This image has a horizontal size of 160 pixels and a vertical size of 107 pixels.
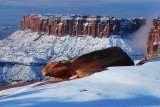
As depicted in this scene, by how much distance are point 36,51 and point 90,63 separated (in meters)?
109

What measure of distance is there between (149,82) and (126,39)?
108 metres

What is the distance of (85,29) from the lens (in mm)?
123625

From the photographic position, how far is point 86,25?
391 feet

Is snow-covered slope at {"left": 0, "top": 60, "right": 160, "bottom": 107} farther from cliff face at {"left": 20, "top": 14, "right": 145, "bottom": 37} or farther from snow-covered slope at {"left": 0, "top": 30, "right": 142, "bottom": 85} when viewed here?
cliff face at {"left": 20, "top": 14, "right": 145, "bottom": 37}

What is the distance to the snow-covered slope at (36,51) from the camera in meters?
82.0

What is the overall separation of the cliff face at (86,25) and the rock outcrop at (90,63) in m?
91.7

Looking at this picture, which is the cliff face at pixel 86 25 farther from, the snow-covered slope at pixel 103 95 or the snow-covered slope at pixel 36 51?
the snow-covered slope at pixel 103 95

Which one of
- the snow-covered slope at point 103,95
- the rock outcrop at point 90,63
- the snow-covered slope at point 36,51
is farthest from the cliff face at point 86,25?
the snow-covered slope at point 103,95

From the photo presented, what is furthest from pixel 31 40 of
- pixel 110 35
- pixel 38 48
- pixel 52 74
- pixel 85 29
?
pixel 52 74

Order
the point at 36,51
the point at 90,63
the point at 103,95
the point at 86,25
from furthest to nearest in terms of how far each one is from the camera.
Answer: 1. the point at 36,51
2. the point at 86,25
3. the point at 90,63
4. the point at 103,95

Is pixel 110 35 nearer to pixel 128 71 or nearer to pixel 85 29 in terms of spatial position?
pixel 85 29

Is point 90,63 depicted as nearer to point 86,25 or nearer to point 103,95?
point 103,95

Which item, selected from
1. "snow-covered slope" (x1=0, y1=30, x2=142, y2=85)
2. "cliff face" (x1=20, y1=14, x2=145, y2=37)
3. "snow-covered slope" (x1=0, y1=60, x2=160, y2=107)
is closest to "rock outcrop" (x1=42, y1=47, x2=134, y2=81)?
"snow-covered slope" (x1=0, y1=60, x2=160, y2=107)

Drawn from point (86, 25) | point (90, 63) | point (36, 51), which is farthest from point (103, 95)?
point (36, 51)
